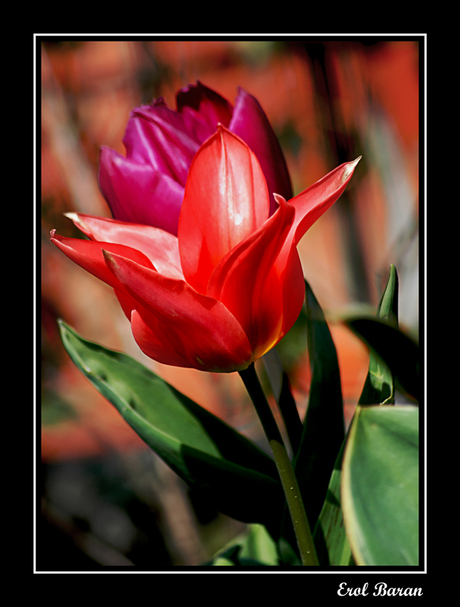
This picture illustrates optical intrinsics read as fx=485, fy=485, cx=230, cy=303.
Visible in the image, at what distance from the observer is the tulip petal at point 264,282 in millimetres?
218

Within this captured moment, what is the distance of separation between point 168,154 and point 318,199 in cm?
9

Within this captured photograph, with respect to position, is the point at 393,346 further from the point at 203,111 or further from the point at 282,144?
the point at 282,144

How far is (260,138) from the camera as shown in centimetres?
29

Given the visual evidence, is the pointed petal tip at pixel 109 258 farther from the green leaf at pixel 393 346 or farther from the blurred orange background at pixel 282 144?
the blurred orange background at pixel 282 144

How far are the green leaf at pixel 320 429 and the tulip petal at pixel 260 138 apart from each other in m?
0.12

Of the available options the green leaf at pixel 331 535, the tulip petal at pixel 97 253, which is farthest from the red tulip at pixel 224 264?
the green leaf at pixel 331 535

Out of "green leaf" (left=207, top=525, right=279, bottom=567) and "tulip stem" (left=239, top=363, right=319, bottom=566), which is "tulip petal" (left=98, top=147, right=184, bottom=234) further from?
"green leaf" (left=207, top=525, right=279, bottom=567)

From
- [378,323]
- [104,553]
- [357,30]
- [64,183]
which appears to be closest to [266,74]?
[357,30]

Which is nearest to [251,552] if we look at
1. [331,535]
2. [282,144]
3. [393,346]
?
[331,535]

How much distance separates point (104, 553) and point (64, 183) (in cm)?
38
